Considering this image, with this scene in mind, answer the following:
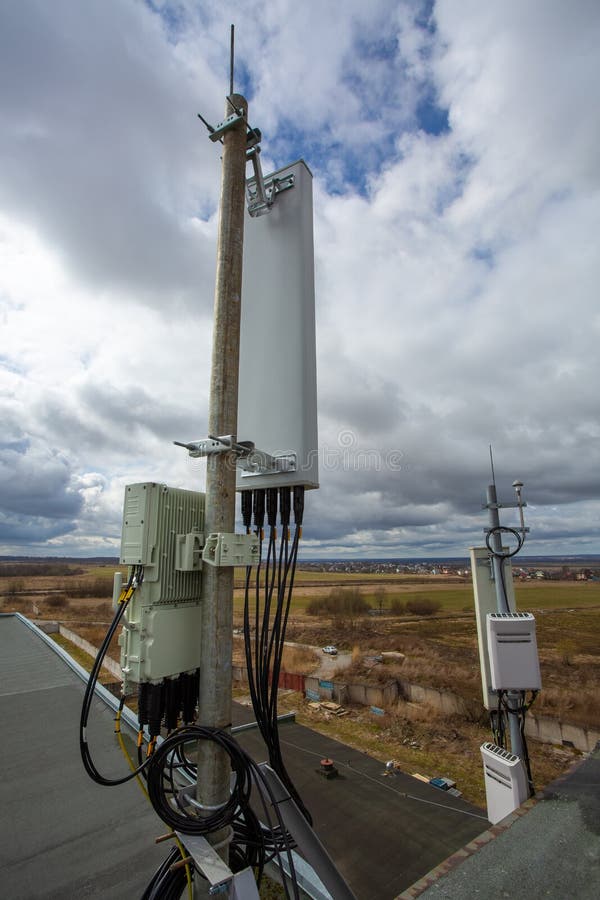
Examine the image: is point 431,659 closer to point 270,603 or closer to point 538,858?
point 538,858

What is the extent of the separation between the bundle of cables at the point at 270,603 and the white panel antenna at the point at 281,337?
0.50ft

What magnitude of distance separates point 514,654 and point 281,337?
3661 millimetres

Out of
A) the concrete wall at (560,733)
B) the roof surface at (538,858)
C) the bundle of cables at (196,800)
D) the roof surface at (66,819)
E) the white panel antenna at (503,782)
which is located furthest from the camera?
the concrete wall at (560,733)

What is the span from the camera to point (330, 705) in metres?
22.0

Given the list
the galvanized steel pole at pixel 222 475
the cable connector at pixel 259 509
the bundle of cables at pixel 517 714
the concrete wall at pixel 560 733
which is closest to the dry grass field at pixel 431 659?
the concrete wall at pixel 560 733

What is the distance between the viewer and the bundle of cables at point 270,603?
8.48 ft

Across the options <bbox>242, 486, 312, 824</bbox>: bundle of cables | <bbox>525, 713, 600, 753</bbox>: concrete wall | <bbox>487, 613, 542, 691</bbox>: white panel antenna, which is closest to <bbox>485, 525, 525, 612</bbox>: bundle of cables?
<bbox>487, 613, 542, 691</bbox>: white panel antenna

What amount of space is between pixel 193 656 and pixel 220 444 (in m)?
1.25

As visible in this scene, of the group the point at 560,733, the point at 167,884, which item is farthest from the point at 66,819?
the point at 560,733

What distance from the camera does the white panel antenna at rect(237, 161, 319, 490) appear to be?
2.83 meters

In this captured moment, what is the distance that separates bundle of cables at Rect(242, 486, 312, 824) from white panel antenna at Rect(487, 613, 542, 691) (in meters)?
2.35

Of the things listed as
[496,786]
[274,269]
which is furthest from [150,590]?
[496,786]

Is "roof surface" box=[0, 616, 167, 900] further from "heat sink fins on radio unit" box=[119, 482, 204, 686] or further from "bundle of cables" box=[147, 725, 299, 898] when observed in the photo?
"heat sink fins on radio unit" box=[119, 482, 204, 686]

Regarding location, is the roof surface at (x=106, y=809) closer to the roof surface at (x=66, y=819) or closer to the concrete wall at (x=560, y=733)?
the roof surface at (x=66, y=819)
